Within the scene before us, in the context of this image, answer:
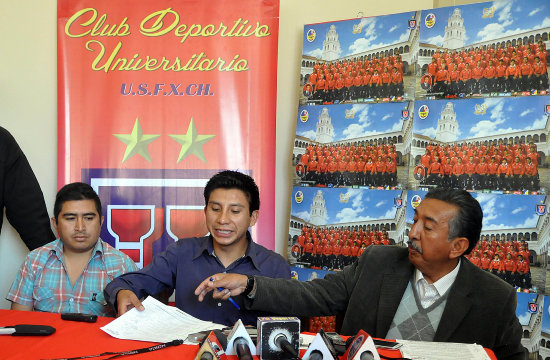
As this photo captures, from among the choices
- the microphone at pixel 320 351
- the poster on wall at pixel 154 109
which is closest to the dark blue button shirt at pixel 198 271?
the microphone at pixel 320 351

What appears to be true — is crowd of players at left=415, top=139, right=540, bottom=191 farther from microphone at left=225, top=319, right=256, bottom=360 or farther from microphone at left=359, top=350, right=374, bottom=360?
microphone at left=225, top=319, right=256, bottom=360

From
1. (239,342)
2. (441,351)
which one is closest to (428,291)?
(441,351)

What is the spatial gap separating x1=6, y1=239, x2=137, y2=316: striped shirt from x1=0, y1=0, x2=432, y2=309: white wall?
1.02 meters

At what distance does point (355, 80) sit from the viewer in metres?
Result: 2.80

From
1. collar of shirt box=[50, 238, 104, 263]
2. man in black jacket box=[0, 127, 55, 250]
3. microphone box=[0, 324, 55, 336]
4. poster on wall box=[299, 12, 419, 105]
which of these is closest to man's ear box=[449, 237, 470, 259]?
poster on wall box=[299, 12, 419, 105]

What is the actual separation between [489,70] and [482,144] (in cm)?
35

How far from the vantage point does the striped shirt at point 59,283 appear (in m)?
2.24

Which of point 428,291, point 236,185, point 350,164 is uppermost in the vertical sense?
point 350,164

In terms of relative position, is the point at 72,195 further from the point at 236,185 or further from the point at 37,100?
the point at 37,100

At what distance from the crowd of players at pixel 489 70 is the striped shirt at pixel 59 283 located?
70.2 inches

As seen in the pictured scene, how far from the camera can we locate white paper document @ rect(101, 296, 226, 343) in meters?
1.41

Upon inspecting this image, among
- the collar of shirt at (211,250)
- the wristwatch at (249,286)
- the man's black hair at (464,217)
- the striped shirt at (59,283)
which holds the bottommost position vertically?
the striped shirt at (59,283)

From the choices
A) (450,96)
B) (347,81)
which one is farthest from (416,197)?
(347,81)

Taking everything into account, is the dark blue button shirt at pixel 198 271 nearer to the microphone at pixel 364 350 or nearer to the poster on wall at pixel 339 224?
the poster on wall at pixel 339 224
